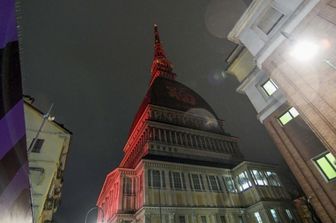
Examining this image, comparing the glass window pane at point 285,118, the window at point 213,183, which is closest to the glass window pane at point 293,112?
the glass window pane at point 285,118

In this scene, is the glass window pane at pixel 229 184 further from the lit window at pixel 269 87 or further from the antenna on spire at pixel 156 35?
the antenna on spire at pixel 156 35

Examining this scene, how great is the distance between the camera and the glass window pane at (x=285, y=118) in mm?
13717

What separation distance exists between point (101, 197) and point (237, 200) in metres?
21.1

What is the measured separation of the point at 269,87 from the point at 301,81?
4.90m

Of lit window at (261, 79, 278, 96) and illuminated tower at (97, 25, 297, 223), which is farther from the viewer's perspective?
illuminated tower at (97, 25, 297, 223)

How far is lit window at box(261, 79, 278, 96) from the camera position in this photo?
48.0 feet

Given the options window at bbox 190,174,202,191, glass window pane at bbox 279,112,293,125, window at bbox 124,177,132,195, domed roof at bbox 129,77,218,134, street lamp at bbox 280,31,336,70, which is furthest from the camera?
domed roof at bbox 129,77,218,134

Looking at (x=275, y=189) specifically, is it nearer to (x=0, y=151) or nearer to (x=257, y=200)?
(x=257, y=200)

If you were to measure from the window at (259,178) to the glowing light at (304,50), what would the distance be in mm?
19108

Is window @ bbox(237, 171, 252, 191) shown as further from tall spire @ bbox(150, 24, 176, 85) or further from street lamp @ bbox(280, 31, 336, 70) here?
tall spire @ bbox(150, 24, 176, 85)

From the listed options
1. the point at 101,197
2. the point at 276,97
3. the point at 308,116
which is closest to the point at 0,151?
the point at 308,116

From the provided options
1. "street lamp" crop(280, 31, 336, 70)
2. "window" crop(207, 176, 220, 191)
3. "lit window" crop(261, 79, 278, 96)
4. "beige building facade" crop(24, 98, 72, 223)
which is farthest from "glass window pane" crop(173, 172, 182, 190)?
"street lamp" crop(280, 31, 336, 70)

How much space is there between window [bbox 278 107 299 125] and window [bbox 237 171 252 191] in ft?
44.6

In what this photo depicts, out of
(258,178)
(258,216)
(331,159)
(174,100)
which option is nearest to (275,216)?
(258,216)
